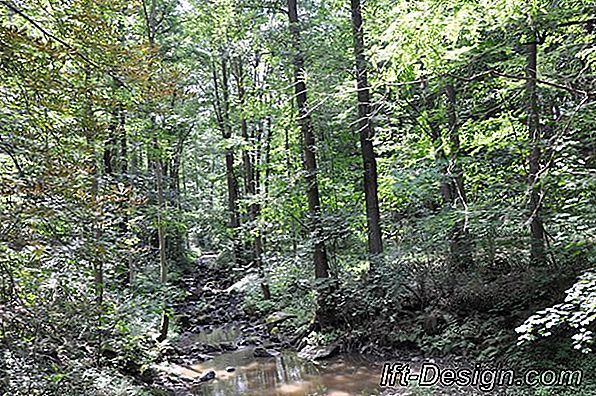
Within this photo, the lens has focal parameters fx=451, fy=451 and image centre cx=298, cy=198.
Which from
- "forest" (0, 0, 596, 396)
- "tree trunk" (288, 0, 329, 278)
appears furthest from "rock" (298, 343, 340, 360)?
"tree trunk" (288, 0, 329, 278)

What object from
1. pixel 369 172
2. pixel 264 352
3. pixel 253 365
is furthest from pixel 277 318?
pixel 369 172

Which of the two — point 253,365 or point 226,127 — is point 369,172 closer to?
point 253,365

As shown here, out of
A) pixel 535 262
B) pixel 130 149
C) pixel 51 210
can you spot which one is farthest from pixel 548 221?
pixel 130 149

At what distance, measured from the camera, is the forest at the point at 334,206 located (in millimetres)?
4492

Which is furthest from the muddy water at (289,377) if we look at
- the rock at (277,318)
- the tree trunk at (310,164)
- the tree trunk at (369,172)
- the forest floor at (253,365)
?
the tree trunk at (369,172)

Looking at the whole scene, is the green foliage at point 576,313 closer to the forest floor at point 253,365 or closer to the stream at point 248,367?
the forest floor at point 253,365

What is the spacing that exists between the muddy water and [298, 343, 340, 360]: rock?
158 mm

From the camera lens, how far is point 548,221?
693cm

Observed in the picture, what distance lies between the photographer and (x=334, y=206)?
39.9ft

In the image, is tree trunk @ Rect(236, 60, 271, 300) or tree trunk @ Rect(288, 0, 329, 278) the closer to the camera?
→ tree trunk @ Rect(288, 0, 329, 278)

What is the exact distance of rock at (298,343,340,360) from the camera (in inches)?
363

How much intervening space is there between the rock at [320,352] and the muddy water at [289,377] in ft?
0.52

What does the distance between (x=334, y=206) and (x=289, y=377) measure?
4.91 meters

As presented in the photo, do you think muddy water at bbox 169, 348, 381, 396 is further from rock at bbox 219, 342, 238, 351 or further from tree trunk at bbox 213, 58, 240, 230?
tree trunk at bbox 213, 58, 240, 230
